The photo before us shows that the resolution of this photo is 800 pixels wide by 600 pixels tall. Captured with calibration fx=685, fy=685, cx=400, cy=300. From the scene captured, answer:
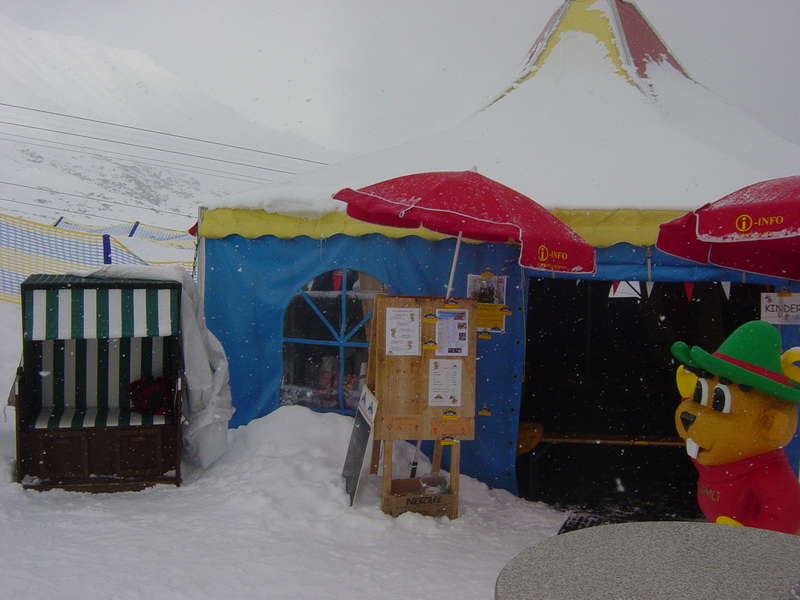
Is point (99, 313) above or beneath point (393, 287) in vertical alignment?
beneath

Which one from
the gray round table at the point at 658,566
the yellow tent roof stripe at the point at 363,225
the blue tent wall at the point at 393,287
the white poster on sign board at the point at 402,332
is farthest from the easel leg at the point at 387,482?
the gray round table at the point at 658,566

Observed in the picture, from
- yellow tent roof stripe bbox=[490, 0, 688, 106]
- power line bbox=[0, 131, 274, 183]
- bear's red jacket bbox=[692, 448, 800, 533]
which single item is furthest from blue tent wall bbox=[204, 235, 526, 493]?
power line bbox=[0, 131, 274, 183]

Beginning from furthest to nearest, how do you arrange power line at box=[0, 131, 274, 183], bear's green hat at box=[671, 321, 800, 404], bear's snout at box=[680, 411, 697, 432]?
1. power line at box=[0, 131, 274, 183]
2. bear's snout at box=[680, 411, 697, 432]
3. bear's green hat at box=[671, 321, 800, 404]

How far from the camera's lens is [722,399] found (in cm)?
333

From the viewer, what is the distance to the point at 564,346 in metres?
12.2

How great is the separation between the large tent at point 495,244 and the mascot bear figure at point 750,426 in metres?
2.24

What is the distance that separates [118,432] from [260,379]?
1437 mm

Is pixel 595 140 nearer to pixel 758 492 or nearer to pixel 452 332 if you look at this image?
pixel 452 332

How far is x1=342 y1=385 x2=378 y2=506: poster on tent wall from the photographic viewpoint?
4.86 m

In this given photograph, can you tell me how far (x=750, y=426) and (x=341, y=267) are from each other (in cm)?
365

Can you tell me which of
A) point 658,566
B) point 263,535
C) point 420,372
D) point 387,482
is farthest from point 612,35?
point 658,566

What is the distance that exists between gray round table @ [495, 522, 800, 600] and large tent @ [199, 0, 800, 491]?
358 cm

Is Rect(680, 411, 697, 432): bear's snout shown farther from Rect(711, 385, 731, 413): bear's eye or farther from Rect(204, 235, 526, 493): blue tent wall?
Rect(204, 235, 526, 493): blue tent wall

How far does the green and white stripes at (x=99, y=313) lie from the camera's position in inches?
196
